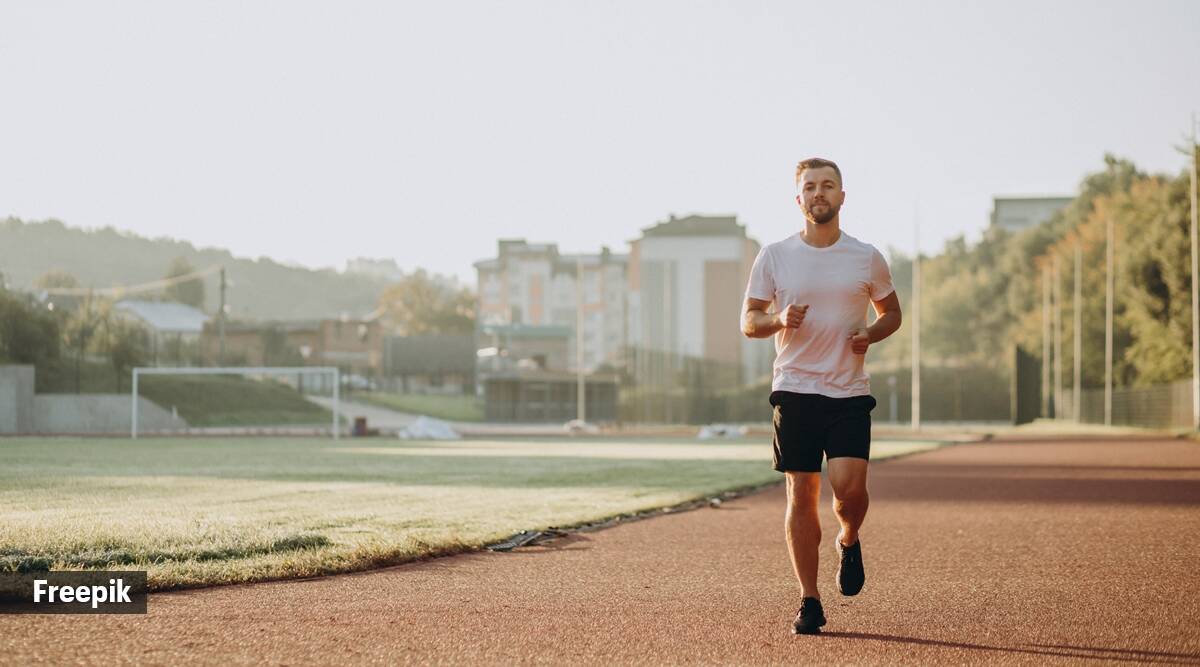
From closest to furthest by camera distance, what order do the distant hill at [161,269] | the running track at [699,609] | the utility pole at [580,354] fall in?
1. the running track at [699,609]
2. the utility pole at [580,354]
3. the distant hill at [161,269]

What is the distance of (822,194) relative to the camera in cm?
565

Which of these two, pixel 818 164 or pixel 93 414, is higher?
pixel 818 164

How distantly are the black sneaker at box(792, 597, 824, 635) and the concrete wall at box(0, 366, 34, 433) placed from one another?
38.9m

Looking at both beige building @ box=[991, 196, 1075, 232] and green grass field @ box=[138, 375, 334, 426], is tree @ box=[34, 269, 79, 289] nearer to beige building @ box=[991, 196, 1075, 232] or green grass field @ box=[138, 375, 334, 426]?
green grass field @ box=[138, 375, 334, 426]

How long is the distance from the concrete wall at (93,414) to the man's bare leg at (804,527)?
39.3 meters

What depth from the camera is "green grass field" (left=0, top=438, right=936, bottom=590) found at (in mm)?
7660

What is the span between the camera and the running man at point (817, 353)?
5574 mm

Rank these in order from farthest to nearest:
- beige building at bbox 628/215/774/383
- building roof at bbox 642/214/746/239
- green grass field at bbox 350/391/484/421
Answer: building roof at bbox 642/214/746/239 → beige building at bbox 628/215/774/383 → green grass field at bbox 350/391/484/421

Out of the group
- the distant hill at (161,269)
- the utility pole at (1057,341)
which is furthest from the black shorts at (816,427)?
the utility pole at (1057,341)

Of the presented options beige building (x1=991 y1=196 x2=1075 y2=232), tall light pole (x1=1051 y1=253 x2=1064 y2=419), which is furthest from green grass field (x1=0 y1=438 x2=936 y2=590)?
beige building (x1=991 y1=196 x2=1075 y2=232)

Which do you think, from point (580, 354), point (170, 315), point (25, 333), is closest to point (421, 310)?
point (170, 315)

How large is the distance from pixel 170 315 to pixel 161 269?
3838 centimetres

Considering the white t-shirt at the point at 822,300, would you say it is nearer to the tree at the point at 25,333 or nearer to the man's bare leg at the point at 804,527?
the man's bare leg at the point at 804,527

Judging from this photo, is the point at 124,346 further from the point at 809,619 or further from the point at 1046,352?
the point at 1046,352
